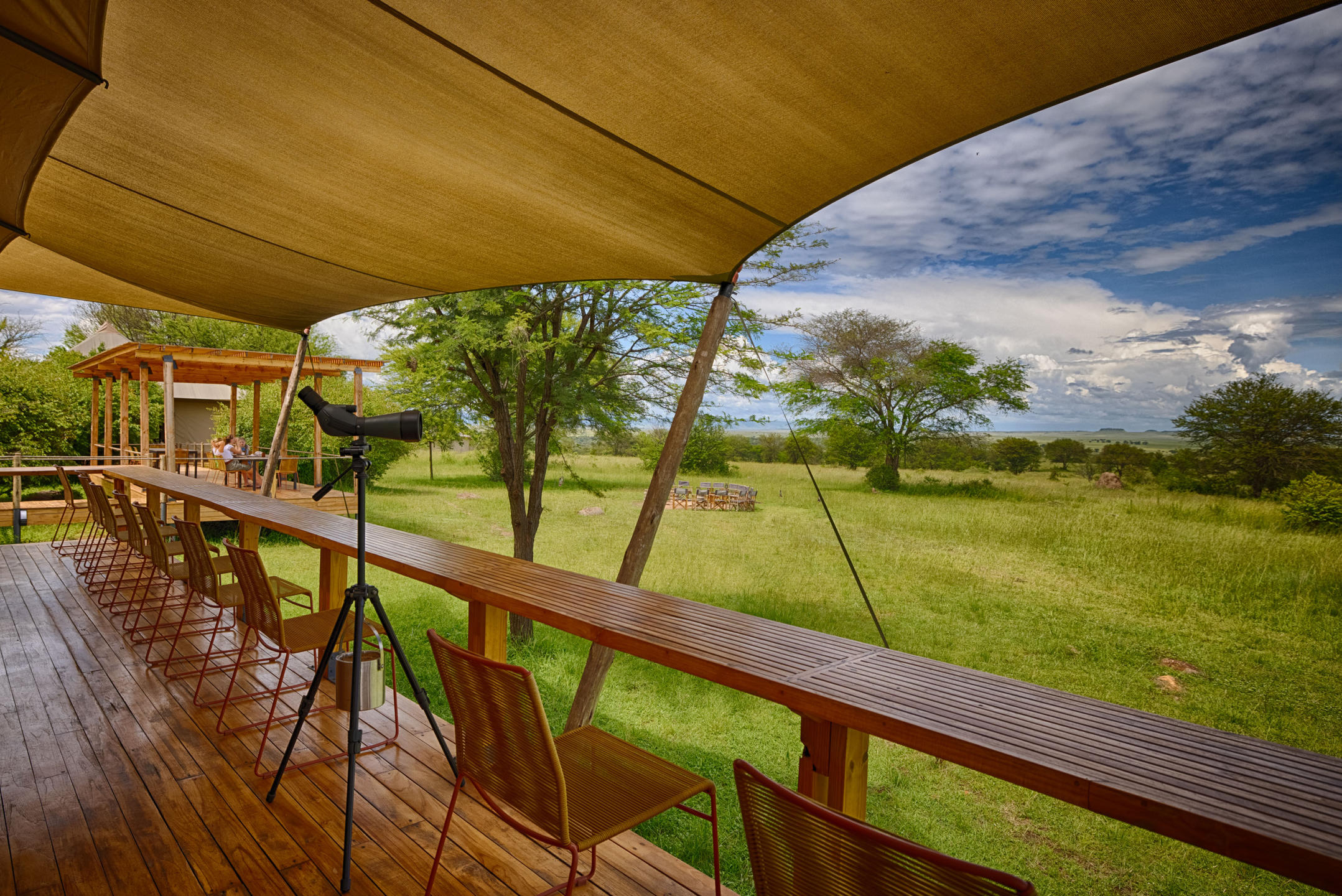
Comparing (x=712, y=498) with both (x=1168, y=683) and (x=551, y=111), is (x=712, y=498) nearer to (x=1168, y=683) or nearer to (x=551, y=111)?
(x=1168, y=683)

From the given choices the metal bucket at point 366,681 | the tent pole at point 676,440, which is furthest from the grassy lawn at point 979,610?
the metal bucket at point 366,681

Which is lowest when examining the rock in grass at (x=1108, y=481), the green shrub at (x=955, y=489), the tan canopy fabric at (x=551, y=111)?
the green shrub at (x=955, y=489)

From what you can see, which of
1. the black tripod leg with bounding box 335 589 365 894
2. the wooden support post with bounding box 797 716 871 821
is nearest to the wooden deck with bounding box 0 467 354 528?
the black tripod leg with bounding box 335 589 365 894

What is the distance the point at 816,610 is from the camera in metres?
17.8

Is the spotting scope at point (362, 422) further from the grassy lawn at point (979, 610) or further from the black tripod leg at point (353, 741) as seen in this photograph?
the grassy lawn at point (979, 610)

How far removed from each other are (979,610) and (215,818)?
710 inches

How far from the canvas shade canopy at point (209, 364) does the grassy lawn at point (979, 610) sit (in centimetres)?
360

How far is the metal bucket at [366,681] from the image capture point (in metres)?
2.65

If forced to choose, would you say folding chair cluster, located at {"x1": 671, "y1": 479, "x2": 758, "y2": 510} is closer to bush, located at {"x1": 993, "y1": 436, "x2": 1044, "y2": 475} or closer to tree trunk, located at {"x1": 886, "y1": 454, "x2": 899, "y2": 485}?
tree trunk, located at {"x1": 886, "y1": 454, "x2": 899, "y2": 485}

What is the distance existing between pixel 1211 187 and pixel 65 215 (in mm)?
23168

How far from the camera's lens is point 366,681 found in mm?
2666

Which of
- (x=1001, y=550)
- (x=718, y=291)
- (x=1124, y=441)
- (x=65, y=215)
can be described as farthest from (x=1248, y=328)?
(x=65, y=215)

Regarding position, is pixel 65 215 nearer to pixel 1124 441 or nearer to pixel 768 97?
pixel 768 97

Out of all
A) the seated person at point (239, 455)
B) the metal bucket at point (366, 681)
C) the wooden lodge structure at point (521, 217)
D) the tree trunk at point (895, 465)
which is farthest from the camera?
the tree trunk at point (895, 465)
